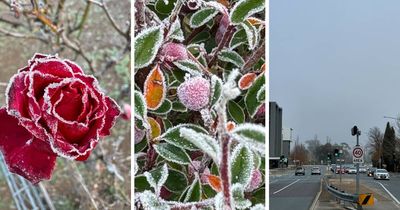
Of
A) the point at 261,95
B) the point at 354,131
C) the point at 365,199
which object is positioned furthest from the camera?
the point at 354,131

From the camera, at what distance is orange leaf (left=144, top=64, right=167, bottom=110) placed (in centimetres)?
156

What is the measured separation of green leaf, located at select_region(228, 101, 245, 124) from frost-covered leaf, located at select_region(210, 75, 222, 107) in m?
0.04

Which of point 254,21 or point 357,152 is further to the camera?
point 357,152

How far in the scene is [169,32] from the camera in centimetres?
157

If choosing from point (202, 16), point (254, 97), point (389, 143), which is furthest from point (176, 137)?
point (389, 143)

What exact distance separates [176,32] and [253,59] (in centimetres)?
24

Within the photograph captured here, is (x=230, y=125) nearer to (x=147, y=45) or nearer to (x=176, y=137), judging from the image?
(x=176, y=137)

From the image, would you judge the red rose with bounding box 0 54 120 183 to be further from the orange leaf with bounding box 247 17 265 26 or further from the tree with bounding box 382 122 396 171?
the tree with bounding box 382 122 396 171

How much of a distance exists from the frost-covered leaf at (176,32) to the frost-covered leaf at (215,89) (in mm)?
153

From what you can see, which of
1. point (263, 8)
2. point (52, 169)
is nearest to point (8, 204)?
point (52, 169)

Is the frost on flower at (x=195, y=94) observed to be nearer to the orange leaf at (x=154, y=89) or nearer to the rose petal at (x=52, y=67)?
the orange leaf at (x=154, y=89)

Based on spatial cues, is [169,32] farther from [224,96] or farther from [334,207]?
[334,207]

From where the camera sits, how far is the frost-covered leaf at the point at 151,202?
5.12ft

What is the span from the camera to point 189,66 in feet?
5.16
